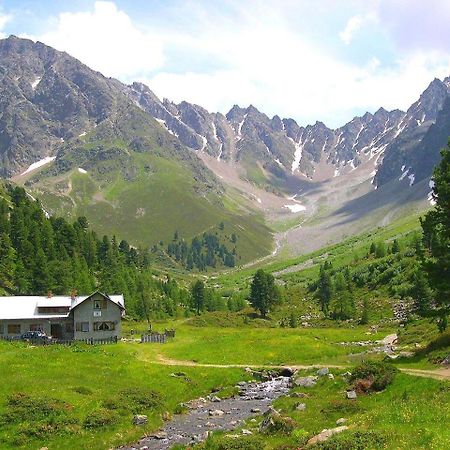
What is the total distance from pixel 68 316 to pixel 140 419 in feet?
189

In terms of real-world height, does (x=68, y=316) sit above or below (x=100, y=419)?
above

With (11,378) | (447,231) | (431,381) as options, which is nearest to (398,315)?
(447,231)

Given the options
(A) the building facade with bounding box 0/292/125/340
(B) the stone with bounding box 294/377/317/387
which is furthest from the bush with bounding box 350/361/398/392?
(A) the building facade with bounding box 0/292/125/340

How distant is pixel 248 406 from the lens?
47.0 metres

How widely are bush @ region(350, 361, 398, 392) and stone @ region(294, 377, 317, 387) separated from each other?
5679 mm

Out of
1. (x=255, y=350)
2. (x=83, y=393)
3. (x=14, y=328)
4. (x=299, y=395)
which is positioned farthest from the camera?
(x=14, y=328)

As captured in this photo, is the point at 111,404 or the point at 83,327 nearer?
the point at 111,404

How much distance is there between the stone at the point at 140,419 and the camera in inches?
1586

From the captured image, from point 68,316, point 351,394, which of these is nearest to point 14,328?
point 68,316

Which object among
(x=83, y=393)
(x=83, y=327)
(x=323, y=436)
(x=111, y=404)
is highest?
(x=83, y=327)

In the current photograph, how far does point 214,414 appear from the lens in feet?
144

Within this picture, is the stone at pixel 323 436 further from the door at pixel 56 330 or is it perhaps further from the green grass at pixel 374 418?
the door at pixel 56 330

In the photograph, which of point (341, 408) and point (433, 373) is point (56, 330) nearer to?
point (341, 408)

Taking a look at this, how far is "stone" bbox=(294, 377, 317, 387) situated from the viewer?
50906 mm
